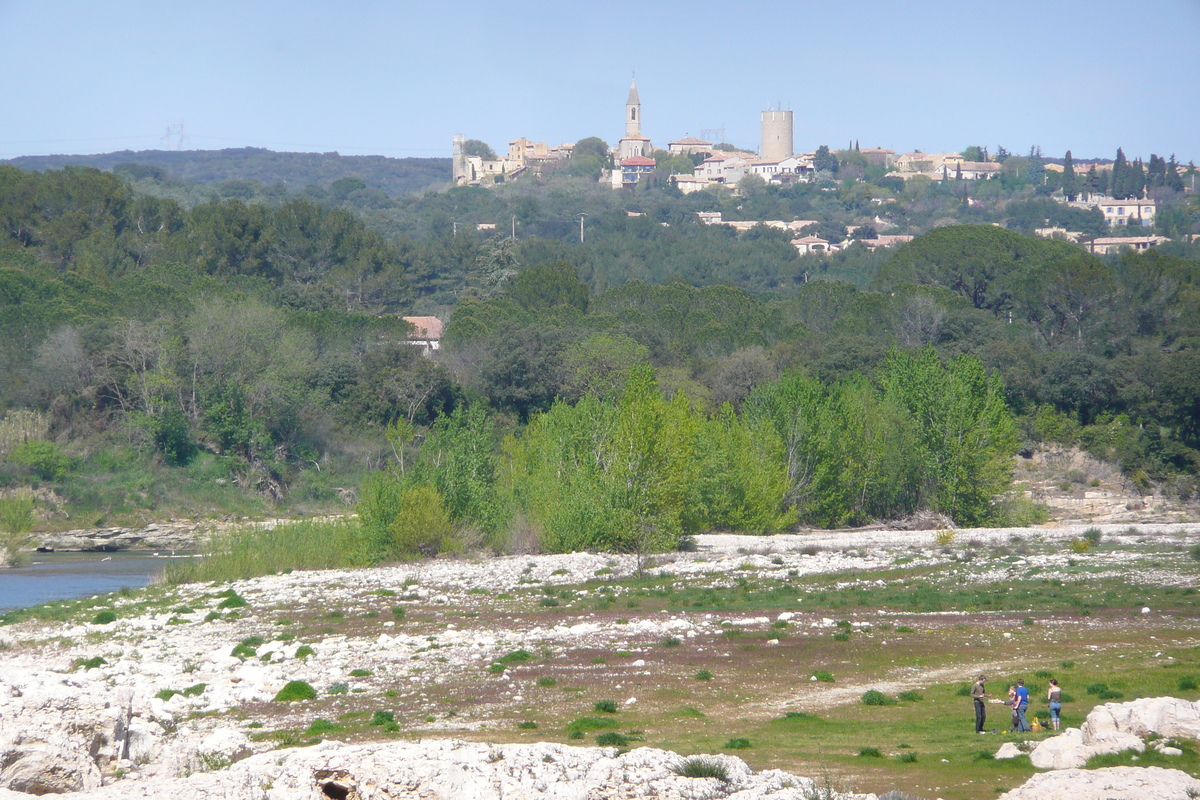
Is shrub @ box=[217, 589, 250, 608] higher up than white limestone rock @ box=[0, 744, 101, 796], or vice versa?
white limestone rock @ box=[0, 744, 101, 796]

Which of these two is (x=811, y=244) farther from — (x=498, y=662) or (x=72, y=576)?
(x=498, y=662)

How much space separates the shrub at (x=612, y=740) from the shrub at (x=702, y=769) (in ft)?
6.78

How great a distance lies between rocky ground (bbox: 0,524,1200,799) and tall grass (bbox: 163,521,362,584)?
1551 mm

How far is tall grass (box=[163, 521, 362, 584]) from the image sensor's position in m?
33.7

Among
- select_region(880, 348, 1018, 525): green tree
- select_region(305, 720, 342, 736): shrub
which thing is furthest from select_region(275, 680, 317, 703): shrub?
select_region(880, 348, 1018, 525): green tree

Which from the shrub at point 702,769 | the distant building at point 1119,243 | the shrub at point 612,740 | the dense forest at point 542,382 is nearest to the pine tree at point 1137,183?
the distant building at point 1119,243

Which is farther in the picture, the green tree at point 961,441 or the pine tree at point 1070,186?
the pine tree at point 1070,186

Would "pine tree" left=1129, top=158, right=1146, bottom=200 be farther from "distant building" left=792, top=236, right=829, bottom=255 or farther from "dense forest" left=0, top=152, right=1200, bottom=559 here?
"dense forest" left=0, top=152, right=1200, bottom=559

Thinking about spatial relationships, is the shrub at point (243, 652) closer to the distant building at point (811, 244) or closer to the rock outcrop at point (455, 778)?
the rock outcrop at point (455, 778)

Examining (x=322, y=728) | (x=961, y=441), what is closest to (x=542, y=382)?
(x=961, y=441)

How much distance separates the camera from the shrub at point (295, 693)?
16.6 metres

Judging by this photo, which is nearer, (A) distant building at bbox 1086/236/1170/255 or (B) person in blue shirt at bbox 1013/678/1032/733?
(B) person in blue shirt at bbox 1013/678/1032/733

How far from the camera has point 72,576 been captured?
3681 centimetres

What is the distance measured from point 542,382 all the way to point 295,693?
130 ft
